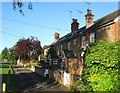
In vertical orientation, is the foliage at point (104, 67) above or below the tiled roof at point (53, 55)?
below

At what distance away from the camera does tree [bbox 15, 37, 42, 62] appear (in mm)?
66688

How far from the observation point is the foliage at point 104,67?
11.7 metres

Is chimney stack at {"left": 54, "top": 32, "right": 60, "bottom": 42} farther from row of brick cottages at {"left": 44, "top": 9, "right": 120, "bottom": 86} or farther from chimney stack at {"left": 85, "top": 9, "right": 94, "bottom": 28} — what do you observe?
chimney stack at {"left": 85, "top": 9, "right": 94, "bottom": 28}

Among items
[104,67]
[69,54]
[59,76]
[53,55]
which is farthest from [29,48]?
[104,67]

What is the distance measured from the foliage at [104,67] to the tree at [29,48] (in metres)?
53.8

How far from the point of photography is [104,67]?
12195 mm

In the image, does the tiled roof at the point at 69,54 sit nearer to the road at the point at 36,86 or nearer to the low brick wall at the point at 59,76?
the road at the point at 36,86

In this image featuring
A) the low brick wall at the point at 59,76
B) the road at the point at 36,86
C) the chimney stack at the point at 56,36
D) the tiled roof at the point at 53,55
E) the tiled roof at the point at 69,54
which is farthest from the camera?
the chimney stack at the point at 56,36

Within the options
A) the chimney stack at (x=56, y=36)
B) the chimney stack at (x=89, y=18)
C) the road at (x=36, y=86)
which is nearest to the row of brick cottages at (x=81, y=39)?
the chimney stack at (x=89, y=18)

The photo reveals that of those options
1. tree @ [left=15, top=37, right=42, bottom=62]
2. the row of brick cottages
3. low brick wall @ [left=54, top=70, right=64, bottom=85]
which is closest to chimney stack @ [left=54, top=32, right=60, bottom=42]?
tree @ [left=15, top=37, right=42, bottom=62]

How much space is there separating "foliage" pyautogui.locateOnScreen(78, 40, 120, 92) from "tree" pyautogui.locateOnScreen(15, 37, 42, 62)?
53788mm

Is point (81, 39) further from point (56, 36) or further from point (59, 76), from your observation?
point (56, 36)

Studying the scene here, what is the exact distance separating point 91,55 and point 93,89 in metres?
1.85

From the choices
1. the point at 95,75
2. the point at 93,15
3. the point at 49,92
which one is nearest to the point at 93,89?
the point at 95,75
